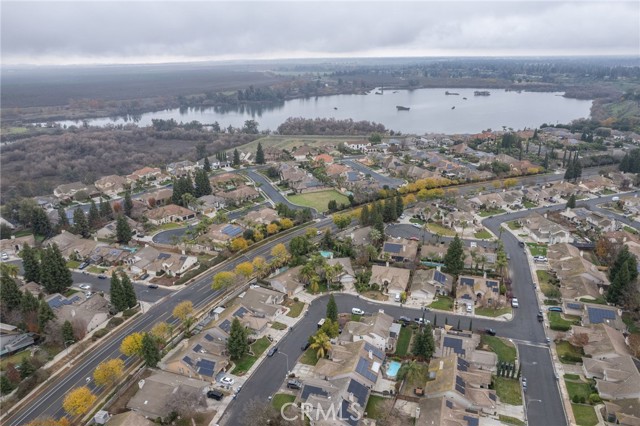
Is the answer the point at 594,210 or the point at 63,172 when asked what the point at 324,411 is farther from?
the point at 63,172

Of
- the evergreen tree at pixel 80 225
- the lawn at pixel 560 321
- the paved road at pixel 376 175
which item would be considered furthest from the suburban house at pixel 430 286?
the evergreen tree at pixel 80 225

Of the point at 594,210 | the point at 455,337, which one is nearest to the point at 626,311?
the point at 455,337

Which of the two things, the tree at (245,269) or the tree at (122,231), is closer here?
the tree at (245,269)

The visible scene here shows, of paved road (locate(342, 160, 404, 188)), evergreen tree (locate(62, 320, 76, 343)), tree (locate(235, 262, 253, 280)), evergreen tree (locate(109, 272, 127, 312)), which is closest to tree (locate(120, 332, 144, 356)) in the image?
evergreen tree (locate(62, 320, 76, 343))

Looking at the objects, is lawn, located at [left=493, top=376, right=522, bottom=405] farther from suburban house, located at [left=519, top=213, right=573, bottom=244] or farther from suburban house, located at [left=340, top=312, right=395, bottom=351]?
suburban house, located at [left=519, top=213, right=573, bottom=244]

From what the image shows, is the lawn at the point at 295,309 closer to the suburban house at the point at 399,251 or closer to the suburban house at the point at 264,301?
the suburban house at the point at 264,301

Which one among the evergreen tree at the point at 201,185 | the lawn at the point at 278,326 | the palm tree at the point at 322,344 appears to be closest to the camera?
the palm tree at the point at 322,344
